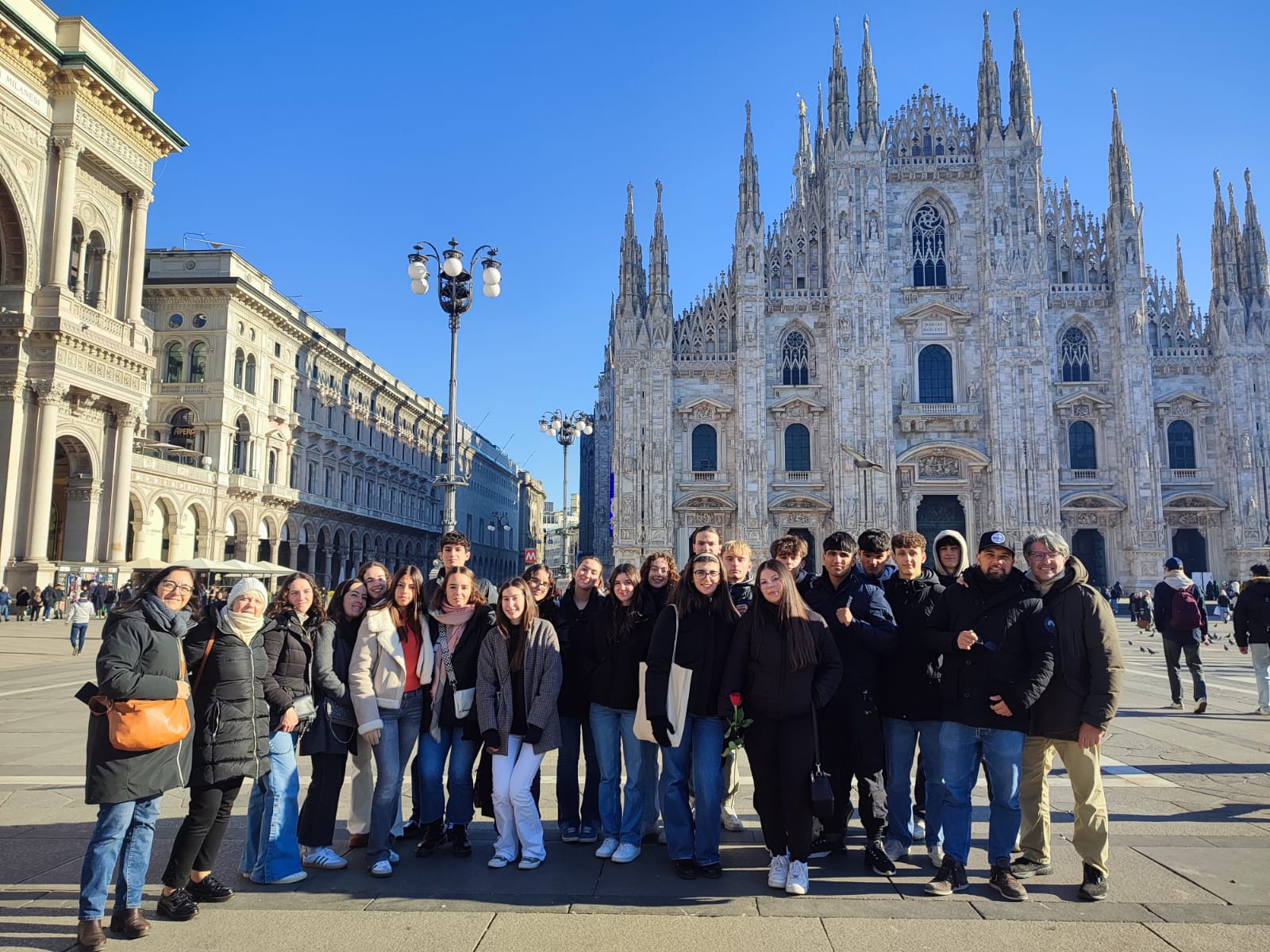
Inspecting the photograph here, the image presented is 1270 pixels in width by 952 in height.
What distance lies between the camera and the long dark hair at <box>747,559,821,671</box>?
4.89 metres

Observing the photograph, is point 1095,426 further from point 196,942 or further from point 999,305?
point 196,942

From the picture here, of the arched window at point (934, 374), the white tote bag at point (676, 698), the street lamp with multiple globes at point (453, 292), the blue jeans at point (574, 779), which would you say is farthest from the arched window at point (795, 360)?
the white tote bag at point (676, 698)

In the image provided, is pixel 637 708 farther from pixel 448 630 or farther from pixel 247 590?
pixel 247 590

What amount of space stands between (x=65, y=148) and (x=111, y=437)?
9.02m

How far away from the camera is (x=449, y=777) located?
5.50 meters

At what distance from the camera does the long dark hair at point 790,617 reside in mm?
4895

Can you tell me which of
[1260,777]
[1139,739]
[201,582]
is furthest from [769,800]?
[201,582]

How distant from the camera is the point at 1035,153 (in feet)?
126

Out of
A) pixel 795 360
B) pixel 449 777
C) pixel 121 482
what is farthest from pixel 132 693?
pixel 795 360

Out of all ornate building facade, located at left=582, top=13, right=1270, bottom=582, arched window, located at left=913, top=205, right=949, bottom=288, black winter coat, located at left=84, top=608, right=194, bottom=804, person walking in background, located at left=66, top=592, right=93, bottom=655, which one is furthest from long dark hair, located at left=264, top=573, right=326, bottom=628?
arched window, located at left=913, top=205, right=949, bottom=288

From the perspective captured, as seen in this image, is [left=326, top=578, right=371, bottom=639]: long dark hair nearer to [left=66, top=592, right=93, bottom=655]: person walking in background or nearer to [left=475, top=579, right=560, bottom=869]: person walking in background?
[left=475, top=579, right=560, bottom=869]: person walking in background

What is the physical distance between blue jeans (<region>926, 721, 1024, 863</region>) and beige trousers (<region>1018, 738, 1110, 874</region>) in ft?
0.34

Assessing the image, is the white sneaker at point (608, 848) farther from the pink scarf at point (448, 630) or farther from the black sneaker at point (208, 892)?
the black sneaker at point (208, 892)

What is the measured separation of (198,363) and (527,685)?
121ft
